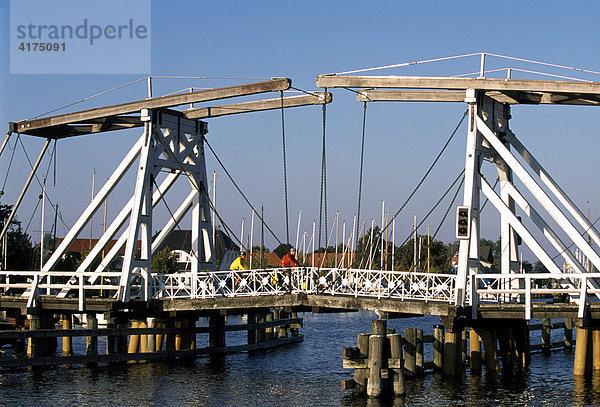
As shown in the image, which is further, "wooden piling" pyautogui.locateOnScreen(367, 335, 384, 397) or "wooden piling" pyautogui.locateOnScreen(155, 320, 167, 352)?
"wooden piling" pyautogui.locateOnScreen(155, 320, 167, 352)

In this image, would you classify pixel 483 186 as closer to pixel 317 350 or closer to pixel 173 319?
pixel 173 319

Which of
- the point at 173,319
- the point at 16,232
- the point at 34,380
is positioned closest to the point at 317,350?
the point at 173,319

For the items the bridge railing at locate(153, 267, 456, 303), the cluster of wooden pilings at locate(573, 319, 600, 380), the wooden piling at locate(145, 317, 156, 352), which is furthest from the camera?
the wooden piling at locate(145, 317, 156, 352)

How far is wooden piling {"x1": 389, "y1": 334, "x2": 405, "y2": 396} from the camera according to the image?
21.2m

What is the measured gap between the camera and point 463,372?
83.3 feet

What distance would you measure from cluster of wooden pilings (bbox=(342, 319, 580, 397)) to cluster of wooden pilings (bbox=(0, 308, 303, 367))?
22.9 ft

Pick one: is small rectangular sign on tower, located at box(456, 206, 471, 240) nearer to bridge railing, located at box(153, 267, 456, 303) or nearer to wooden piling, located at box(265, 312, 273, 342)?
bridge railing, located at box(153, 267, 456, 303)

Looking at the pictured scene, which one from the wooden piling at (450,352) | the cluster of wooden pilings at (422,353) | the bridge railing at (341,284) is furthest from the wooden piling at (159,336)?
the wooden piling at (450,352)

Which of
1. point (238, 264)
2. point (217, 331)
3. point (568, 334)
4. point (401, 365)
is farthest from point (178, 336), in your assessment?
point (238, 264)

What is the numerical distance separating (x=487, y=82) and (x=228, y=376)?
11.5 m


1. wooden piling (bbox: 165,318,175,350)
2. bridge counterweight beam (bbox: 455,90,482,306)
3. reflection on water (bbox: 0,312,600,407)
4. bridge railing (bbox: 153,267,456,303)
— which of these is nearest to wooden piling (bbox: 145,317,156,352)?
reflection on water (bbox: 0,312,600,407)

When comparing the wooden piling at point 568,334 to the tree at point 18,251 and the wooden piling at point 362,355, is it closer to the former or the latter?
the wooden piling at point 362,355

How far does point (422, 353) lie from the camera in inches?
960


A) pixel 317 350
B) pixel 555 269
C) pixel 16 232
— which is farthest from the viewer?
pixel 16 232
